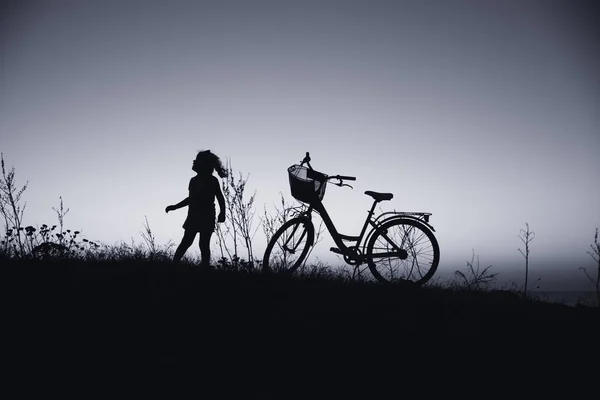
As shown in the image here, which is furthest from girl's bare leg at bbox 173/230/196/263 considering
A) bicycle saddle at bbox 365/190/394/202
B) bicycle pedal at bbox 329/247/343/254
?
bicycle saddle at bbox 365/190/394/202

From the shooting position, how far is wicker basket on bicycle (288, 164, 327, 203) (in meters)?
6.06

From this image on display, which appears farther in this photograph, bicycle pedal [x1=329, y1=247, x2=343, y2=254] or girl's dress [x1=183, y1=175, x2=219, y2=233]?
girl's dress [x1=183, y1=175, x2=219, y2=233]

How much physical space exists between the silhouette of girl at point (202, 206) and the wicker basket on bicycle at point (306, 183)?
1605 mm

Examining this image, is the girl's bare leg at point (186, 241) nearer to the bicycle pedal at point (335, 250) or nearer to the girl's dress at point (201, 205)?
the girl's dress at point (201, 205)

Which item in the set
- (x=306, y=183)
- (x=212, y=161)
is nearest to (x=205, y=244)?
(x=212, y=161)

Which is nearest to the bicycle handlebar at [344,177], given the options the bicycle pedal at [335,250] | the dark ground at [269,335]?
the bicycle pedal at [335,250]

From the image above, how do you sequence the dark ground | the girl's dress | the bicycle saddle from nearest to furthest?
1. the dark ground
2. the bicycle saddle
3. the girl's dress

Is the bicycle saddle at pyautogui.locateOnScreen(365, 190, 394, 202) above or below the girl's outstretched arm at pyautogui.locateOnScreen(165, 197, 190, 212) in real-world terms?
above

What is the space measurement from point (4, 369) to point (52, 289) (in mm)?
1656

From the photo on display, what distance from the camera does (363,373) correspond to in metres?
3.12

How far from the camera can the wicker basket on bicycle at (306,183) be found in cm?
606

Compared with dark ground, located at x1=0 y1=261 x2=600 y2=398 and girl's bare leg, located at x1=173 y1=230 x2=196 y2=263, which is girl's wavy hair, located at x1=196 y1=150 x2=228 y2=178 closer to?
girl's bare leg, located at x1=173 y1=230 x2=196 y2=263

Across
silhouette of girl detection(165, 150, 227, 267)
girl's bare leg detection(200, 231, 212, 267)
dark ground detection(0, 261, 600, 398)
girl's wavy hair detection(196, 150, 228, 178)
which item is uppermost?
girl's wavy hair detection(196, 150, 228, 178)

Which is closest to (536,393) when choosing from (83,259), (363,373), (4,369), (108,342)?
(363,373)
